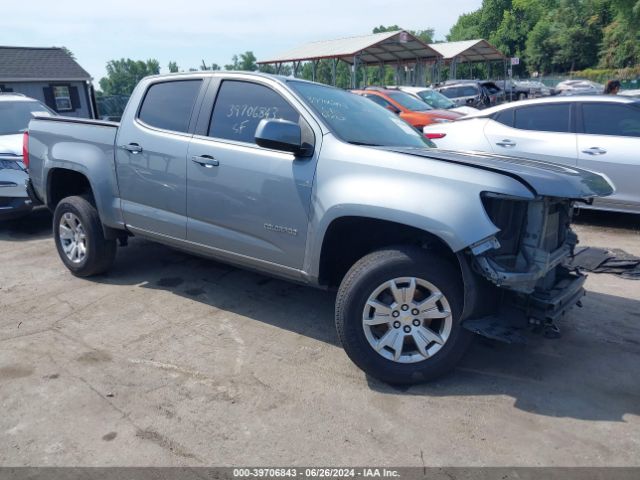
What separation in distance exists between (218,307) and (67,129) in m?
2.35

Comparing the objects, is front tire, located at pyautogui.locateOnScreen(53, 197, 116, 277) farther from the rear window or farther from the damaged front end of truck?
the rear window

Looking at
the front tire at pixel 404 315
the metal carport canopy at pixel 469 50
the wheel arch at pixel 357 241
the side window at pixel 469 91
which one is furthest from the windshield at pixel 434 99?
the metal carport canopy at pixel 469 50

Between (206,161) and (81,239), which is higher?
(206,161)

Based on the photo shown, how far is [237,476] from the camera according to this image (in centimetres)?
257

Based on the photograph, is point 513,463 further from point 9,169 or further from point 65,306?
point 9,169

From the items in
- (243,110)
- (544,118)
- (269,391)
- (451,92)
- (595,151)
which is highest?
(243,110)

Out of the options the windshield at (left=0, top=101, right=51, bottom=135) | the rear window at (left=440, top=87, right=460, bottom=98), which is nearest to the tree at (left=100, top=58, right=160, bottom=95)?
the rear window at (left=440, top=87, right=460, bottom=98)

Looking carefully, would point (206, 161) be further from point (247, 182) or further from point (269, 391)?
point (269, 391)

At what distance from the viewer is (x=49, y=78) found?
2661 cm

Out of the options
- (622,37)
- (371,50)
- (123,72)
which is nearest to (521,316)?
(371,50)

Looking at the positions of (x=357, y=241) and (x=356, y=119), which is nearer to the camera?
(x=357, y=241)

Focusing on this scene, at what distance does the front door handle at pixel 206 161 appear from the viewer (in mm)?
4004

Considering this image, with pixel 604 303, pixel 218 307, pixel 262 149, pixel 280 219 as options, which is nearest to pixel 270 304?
pixel 218 307

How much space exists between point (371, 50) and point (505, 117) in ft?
76.7
